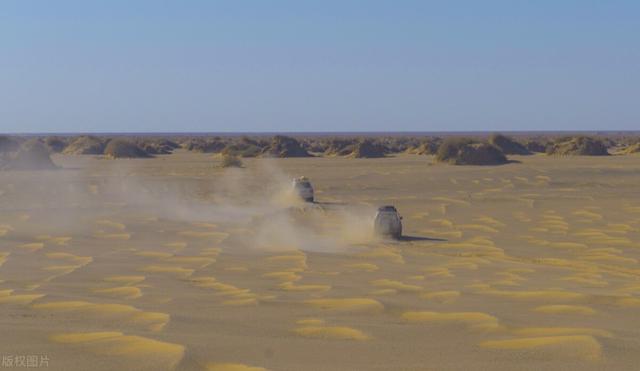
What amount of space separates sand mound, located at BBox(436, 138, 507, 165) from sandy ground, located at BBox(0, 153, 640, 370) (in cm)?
1411

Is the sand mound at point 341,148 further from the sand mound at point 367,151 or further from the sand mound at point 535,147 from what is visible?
the sand mound at point 535,147

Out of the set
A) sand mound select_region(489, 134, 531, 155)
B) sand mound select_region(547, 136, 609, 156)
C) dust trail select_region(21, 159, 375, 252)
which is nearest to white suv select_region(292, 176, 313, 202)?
dust trail select_region(21, 159, 375, 252)

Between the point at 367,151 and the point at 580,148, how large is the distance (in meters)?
10.4

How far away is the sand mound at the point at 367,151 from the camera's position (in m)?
42.6

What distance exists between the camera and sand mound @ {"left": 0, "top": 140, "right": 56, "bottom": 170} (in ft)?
104

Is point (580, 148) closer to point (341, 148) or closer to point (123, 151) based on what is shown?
point (341, 148)

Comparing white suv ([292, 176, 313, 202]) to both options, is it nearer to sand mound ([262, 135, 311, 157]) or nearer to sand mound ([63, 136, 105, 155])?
sand mound ([262, 135, 311, 157])

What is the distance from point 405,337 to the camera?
4.95 metres

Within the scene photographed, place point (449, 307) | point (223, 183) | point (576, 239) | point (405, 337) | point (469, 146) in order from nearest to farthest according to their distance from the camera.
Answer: point (405, 337) < point (449, 307) < point (576, 239) < point (223, 183) < point (469, 146)

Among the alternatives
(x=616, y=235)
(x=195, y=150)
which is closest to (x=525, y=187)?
(x=616, y=235)

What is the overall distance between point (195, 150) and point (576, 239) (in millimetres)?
44491

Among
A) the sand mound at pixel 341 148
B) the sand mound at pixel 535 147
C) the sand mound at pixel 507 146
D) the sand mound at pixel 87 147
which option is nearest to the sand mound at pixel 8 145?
the sand mound at pixel 87 147

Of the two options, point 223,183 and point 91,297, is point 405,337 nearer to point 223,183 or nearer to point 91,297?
point 91,297

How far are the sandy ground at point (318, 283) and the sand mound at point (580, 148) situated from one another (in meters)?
23.8
